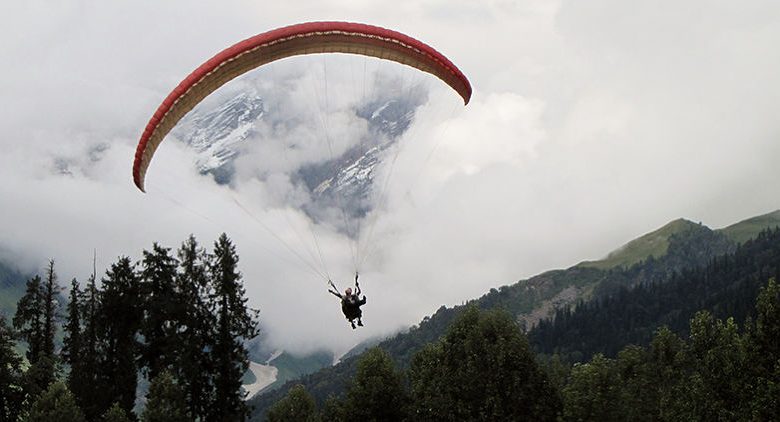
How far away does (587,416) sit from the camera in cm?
3709

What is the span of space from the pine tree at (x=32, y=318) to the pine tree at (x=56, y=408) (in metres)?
13.2

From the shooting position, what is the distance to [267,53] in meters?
26.2

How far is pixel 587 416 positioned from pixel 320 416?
13730mm

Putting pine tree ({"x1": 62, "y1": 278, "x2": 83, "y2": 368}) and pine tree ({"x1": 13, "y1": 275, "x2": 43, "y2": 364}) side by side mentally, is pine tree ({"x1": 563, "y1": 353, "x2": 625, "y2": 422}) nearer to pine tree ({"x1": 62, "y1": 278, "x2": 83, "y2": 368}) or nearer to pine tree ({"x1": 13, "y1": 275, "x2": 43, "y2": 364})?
pine tree ({"x1": 62, "y1": 278, "x2": 83, "y2": 368})

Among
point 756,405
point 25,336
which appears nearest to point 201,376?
point 25,336

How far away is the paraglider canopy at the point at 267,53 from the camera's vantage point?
83.3 feet

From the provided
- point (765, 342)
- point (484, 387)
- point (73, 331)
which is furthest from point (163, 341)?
point (765, 342)

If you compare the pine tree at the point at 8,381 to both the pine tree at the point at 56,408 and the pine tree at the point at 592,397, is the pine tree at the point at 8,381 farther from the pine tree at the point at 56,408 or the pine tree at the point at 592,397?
the pine tree at the point at 592,397

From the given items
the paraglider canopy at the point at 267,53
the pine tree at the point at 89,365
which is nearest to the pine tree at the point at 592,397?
the paraglider canopy at the point at 267,53

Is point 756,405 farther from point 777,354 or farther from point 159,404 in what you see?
point 159,404

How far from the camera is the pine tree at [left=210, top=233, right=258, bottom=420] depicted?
139ft

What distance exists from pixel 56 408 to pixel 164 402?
5.59m

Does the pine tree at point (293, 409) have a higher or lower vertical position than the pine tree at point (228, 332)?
lower

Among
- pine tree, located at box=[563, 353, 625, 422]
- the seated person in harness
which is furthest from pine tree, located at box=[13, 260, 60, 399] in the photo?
pine tree, located at box=[563, 353, 625, 422]
